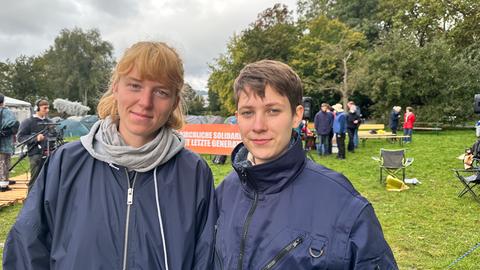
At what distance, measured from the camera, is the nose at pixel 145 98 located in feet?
5.39

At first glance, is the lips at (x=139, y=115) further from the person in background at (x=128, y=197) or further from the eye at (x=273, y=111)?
the eye at (x=273, y=111)

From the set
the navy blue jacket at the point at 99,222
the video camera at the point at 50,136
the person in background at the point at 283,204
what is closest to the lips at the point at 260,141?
the person in background at the point at 283,204

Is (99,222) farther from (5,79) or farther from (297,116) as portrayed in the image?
(5,79)

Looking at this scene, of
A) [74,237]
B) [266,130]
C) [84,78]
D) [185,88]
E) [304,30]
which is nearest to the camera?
[74,237]

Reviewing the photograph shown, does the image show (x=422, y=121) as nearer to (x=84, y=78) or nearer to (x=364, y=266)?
(x=364, y=266)

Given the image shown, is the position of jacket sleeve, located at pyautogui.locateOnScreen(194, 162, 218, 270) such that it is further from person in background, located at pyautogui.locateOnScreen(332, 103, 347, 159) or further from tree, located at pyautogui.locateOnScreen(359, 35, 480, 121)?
tree, located at pyautogui.locateOnScreen(359, 35, 480, 121)

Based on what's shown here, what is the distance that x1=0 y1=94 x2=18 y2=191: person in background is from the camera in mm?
8039

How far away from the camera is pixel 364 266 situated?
4.63 ft

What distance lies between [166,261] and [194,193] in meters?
0.31

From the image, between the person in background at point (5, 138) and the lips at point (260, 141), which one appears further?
Result: the person in background at point (5, 138)

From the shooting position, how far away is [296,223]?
1.54 m

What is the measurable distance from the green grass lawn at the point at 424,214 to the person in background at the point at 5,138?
1.56m

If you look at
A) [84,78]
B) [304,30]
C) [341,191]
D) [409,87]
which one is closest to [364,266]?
[341,191]

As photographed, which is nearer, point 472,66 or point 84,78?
point 472,66
